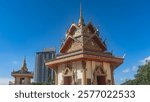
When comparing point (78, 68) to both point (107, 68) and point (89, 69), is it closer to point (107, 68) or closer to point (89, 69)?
point (89, 69)

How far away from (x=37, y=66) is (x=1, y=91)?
106 meters

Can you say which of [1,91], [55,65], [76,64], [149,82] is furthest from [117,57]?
[149,82]

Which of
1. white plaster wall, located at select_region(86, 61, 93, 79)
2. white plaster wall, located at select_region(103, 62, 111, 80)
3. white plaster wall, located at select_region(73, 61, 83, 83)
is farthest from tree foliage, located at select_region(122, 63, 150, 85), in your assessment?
white plaster wall, located at select_region(73, 61, 83, 83)

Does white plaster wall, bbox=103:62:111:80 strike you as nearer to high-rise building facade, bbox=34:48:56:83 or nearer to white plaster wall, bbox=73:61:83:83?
white plaster wall, bbox=73:61:83:83

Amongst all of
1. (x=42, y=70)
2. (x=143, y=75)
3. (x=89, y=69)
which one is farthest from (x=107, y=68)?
(x=42, y=70)

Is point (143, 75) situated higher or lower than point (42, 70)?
lower

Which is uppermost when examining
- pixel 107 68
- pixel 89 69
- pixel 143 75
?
pixel 143 75

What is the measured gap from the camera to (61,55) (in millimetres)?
18375

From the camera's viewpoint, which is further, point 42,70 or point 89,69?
point 42,70

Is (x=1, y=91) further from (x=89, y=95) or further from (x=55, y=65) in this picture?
(x=55, y=65)

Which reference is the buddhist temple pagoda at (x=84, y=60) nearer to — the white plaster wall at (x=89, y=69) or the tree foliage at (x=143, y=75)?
the white plaster wall at (x=89, y=69)

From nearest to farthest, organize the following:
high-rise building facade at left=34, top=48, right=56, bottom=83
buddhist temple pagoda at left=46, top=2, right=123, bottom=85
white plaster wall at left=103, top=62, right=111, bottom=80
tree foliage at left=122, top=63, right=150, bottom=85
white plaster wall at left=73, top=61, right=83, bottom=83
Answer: buddhist temple pagoda at left=46, top=2, right=123, bottom=85 → white plaster wall at left=73, top=61, right=83, bottom=83 → white plaster wall at left=103, top=62, right=111, bottom=80 → tree foliage at left=122, top=63, right=150, bottom=85 → high-rise building facade at left=34, top=48, right=56, bottom=83

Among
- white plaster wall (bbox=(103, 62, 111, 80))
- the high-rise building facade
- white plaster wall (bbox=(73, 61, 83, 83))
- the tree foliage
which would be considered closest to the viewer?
white plaster wall (bbox=(73, 61, 83, 83))

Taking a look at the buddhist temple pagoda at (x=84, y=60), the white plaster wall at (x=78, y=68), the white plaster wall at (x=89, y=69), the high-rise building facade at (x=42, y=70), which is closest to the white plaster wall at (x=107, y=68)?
the buddhist temple pagoda at (x=84, y=60)
